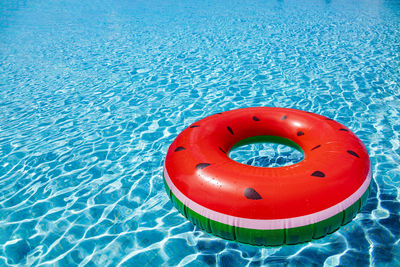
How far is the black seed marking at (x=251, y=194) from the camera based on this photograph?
1.97 meters

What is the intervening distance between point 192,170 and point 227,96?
2.94 meters

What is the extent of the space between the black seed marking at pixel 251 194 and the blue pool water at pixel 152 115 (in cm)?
60

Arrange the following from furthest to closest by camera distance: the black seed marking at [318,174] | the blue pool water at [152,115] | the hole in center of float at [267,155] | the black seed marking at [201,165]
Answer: the hole in center of float at [267,155]
the blue pool water at [152,115]
the black seed marking at [201,165]
the black seed marking at [318,174]

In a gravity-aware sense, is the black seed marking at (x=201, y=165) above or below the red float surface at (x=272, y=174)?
above

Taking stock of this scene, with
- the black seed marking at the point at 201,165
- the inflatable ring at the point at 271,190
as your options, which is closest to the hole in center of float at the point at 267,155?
the inflatable ring at the point at 271,190

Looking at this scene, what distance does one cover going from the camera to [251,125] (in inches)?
115

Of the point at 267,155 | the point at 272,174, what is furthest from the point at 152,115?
the point at 272,174

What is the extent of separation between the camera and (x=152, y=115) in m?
4.48

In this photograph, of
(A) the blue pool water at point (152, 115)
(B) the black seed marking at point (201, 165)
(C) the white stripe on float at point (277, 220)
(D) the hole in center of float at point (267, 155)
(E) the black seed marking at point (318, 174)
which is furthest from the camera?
(D) the hole in center of float at point (267, 155)

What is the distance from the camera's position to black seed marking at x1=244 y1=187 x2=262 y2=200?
6.45ft

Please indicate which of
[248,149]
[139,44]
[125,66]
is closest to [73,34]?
[139,44]

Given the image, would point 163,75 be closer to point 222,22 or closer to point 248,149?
point 248,149

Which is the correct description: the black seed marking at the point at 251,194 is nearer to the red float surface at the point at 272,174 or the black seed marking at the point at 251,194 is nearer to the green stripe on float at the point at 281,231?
the red float surface at the point at 272,174

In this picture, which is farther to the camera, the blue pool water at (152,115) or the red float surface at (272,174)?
the blue pool water at (152,115)
